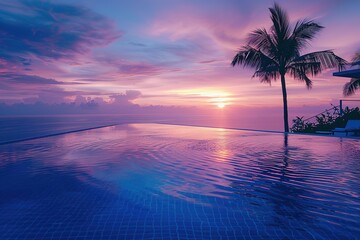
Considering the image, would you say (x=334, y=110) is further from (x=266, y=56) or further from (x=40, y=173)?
(x=40, y=173)

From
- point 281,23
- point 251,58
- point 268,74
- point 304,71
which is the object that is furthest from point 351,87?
point 251,58

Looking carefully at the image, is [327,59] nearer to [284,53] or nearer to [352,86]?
[284,53]

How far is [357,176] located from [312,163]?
4.86 feet

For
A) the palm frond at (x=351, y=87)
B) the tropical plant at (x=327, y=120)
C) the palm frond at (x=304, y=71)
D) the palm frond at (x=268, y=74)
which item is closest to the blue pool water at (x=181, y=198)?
the palm frond at (x=304, y=71)

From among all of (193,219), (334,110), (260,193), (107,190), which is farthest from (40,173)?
(334,110)

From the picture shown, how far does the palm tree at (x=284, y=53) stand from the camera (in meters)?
14.2

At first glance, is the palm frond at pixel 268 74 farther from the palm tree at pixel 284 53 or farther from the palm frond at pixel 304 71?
the palm frond at pixel 304 71

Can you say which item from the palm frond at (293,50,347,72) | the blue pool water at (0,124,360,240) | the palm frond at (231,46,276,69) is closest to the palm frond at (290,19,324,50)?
the palm frond at (293,50,347,72)

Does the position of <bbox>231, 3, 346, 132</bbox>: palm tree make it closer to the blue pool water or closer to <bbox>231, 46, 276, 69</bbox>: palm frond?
<bbox>231, 46, 276, 69</bbox>: palm frond

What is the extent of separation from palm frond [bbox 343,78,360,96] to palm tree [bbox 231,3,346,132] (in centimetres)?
386

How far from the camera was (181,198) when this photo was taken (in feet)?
14.5

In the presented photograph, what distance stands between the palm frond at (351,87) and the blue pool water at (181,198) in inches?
461

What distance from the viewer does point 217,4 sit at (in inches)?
520

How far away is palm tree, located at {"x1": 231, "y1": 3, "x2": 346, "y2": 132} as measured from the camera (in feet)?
46.7
